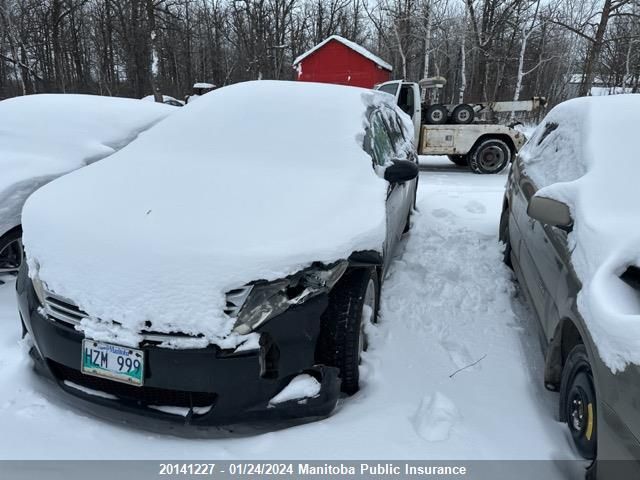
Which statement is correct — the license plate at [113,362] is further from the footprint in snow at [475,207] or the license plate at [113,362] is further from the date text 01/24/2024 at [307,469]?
the footprint in snow at [475,207]

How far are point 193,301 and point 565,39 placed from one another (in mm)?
47159

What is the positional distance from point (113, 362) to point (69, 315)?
314mm

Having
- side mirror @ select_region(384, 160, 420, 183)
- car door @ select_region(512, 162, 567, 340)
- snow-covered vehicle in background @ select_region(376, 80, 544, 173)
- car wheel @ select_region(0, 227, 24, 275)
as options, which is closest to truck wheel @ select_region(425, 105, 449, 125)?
snow-covered vehicle in background @ select_region(376, 80, 544, 173)

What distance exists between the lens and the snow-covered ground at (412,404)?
1.96 metres

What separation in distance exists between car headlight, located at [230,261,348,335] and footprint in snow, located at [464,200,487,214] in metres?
4.55

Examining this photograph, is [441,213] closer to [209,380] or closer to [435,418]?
[435,418]

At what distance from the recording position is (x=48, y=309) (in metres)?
2.09

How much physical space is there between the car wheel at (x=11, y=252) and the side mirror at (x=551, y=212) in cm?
351

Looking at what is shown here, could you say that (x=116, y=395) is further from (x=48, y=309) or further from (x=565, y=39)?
(x=565, y=39)

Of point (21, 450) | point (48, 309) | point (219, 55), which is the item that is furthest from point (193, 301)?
point (219, 55)

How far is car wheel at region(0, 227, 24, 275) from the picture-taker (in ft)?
11.2

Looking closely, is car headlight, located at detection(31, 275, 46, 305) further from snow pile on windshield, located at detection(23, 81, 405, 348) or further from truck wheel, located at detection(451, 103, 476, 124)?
truck wheel, located at detection(451, 103, 476, 124)

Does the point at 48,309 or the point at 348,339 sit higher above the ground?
the point at 48,309

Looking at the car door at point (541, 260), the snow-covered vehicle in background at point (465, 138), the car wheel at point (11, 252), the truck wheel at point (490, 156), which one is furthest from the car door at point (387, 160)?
the truck wheel at point (490, 156)
